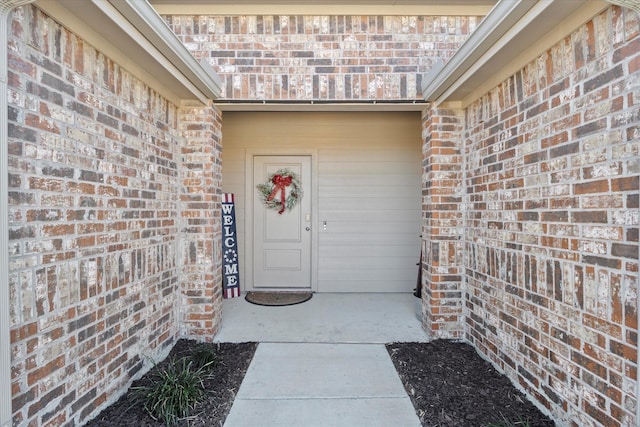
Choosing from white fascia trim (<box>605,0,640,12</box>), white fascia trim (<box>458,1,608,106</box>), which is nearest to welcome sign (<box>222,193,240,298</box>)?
white fascia trim (<box>458,1,608,106</box>)

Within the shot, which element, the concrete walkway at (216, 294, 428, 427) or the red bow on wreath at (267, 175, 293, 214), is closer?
the concrete walkway at (216, 294, 428, 427)

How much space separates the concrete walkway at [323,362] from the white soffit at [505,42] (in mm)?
2316

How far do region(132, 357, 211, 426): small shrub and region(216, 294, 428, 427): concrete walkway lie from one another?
281mm

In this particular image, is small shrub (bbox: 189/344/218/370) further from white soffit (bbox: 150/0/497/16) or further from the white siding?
white soffit (bbox: 150/0/497/16)

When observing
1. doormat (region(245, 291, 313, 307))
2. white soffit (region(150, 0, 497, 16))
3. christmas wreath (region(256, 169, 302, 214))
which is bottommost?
doormat (region(245, 291, 313, 307))

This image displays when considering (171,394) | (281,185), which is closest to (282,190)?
(281,185)

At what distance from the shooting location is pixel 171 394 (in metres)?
2.12

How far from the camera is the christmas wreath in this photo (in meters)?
4.74

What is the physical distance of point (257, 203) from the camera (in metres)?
4.82

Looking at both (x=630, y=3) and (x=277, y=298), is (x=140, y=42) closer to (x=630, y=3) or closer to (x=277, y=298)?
(x=630, y=3)

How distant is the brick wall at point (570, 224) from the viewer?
5.02 ft

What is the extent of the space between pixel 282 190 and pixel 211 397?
295 centimetres

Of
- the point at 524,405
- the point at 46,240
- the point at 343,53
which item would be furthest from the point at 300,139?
the point at 524,405

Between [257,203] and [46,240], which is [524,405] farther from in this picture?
[257,203]
